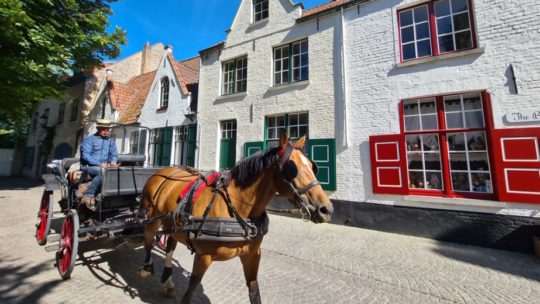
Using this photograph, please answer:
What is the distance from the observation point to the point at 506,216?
5.02 metres

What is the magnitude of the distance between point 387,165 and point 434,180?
111cm

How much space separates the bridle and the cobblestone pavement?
5.58ft

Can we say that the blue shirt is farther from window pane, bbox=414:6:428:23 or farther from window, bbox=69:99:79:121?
window, bbox=69:99:79:121

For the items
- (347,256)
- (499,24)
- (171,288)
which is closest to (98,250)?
(171,288)

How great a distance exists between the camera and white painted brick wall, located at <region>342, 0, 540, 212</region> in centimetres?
521

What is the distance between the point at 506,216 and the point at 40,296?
7935 millimetres

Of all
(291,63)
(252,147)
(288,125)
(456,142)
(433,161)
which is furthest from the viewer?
(252,147)

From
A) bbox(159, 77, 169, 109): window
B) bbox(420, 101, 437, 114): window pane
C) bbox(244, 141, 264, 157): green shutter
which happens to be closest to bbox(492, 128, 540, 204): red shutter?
bbox(420, 101, 437, 114): window pane

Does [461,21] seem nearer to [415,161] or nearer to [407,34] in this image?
[407,34]

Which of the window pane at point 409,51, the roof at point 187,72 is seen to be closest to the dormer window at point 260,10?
the roof at point 187,72

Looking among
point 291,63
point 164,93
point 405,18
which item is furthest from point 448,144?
point 164,93

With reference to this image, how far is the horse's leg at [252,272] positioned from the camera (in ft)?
7.94

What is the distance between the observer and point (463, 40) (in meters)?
5.95

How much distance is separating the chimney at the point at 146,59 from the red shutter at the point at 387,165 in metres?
17.4
